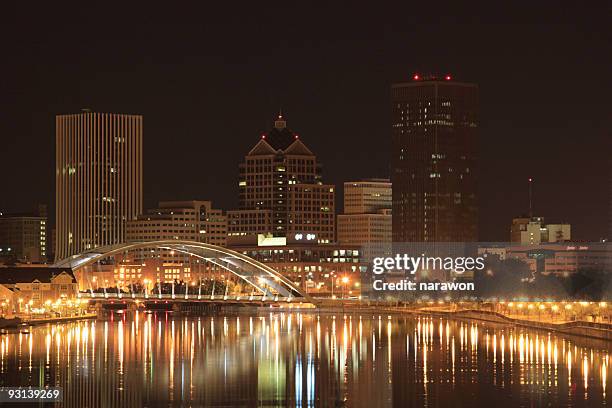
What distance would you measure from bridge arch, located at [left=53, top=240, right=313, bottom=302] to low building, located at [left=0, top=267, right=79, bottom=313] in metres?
8.11

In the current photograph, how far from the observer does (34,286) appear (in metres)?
117

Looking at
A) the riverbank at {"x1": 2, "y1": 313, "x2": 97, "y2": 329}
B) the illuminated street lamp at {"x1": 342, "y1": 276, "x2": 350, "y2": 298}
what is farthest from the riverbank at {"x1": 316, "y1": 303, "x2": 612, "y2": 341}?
the illuminated street lamp at {"x1": 342, "y1": 276, "x2": 350, "y2": 298}

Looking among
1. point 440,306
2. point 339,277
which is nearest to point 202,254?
point 440,306

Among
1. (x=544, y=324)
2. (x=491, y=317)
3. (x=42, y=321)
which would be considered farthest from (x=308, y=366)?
(x=491, y=317)

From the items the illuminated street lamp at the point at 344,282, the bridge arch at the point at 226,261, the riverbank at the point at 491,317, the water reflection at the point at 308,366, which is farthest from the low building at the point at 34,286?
the illuminated street lamp at the point at 344,282

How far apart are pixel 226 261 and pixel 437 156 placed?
5592 centimetres

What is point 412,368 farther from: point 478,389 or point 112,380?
point 112,380

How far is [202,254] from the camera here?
138m

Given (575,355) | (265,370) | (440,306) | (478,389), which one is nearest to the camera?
(478,389)

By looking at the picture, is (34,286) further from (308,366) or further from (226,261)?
(308,366)

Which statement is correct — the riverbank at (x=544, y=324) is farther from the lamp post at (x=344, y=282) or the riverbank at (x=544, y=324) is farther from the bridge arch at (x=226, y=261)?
the lamp post at (x=344, y=282)

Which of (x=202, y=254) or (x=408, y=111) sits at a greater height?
(x=408, y=111)

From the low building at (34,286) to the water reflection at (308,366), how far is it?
12.2m

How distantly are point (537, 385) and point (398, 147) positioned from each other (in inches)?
5273
